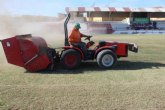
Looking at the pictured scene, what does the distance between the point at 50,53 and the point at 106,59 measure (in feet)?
6.18

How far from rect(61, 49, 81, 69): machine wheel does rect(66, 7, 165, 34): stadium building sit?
51.3 feet

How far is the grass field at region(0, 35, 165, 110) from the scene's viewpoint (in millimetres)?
7742

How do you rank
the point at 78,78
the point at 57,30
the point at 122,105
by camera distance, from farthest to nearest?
the point at 57,30, the point at 78,78, the point at 122,105

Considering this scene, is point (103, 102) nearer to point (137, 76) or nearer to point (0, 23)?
point (137, 76)

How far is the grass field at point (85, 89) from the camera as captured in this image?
7742 mm

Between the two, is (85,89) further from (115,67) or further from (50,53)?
(115,67)

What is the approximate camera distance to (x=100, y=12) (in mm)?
50719

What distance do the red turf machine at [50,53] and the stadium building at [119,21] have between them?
50.3 feet

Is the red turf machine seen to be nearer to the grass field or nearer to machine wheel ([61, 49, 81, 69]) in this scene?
machine wheel ([61, 49, 81, 69])

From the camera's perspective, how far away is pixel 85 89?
8.99 metres

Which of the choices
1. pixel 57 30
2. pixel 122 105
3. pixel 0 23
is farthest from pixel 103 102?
pixel 57 30

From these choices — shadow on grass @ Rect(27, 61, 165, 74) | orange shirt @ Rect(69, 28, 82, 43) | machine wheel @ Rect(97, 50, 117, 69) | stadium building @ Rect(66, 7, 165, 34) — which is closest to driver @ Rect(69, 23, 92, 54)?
orange shirt @ Rect(69, 28, 82, 43)

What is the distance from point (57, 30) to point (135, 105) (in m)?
23.5

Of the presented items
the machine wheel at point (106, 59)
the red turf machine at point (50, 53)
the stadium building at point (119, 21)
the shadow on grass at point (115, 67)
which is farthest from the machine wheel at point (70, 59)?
the stadium building at point (119, 21)
